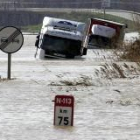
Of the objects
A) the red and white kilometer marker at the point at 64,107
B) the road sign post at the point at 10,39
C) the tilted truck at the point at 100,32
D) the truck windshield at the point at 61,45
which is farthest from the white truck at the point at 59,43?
the red and white kilometer marker at the point at 64,107

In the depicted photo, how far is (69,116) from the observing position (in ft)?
37.0

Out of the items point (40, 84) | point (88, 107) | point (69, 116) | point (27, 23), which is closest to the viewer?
point (69, 116)

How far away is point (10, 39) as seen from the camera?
20875 mm

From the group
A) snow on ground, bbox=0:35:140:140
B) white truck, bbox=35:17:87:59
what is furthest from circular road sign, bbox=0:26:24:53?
white truck, bbox=35:17:87:59

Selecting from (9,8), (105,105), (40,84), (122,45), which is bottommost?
(9,8)

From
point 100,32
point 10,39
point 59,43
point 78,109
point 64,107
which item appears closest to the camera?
point 64,107

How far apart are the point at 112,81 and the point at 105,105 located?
551 cm

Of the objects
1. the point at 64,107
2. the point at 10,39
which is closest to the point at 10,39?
the point at 10,39

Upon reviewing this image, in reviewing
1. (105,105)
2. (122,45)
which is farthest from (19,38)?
(122,45)

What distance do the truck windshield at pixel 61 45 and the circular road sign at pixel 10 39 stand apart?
19.9m

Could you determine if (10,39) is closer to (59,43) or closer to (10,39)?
(10,39)

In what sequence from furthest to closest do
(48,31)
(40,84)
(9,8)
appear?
(9,8) → (48,31) → (40,84)

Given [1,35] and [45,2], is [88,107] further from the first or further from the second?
[45,2]

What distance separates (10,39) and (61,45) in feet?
67.9
